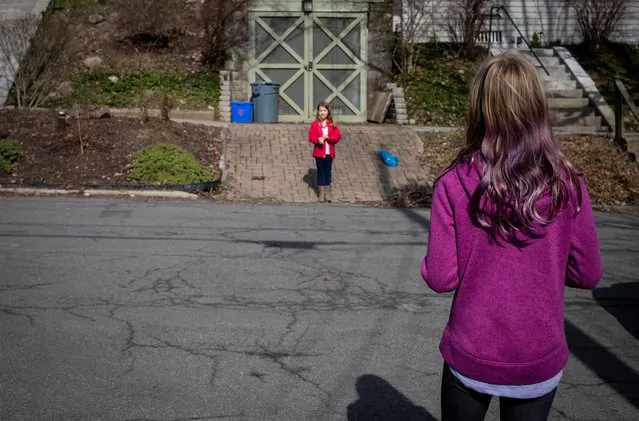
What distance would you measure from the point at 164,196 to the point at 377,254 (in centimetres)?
499

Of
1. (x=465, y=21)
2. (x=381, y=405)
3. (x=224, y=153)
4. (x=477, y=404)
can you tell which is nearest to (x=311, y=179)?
(x=224, y=153)

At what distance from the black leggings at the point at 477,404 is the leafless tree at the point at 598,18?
22.0 meters

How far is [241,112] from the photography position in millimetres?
18906

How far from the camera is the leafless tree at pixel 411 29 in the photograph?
70.4 ft

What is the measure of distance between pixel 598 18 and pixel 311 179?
11.9 meters

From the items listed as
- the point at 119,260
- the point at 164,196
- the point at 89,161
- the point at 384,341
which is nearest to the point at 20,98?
the point at 89,161

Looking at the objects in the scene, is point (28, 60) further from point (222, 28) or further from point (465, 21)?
point (465, 21)

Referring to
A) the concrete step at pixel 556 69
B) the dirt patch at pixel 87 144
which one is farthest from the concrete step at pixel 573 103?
the dirt patch at pixel 87 144

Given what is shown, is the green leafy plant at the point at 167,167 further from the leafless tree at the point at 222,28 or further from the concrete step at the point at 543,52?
the concrete step at the point at 543,52

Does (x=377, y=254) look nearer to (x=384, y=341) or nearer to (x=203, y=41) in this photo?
(x=384, y=341)

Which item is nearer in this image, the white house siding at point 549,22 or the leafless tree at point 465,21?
the leafless tree at point 465,21

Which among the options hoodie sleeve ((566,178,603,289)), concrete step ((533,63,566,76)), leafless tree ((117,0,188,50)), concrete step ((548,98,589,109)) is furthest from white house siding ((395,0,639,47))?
hoodie sleeve ((566,178,603,289))

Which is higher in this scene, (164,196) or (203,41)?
(203,41)

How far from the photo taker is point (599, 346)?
6699 millimetres
